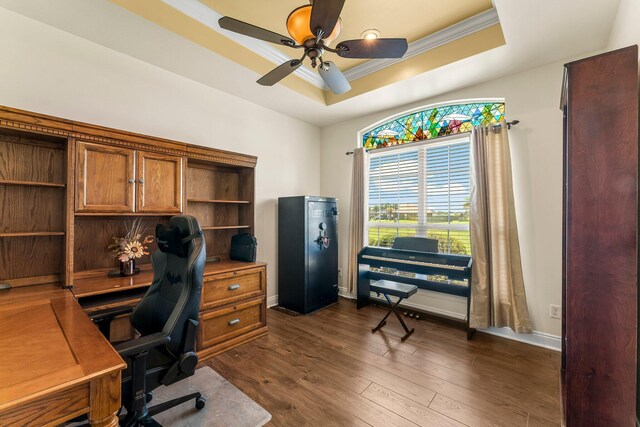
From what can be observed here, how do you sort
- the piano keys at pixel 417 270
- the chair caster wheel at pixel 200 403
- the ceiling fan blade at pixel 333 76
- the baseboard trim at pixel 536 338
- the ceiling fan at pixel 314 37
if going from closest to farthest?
the ceiling fan at pixel 314 37 → the chair caster wheel at pixel 200 403 → the ceiling fan blade at pixel 333 76 → the baseboard trim at pixel 536 338 → the piano keys at pixel 417 270

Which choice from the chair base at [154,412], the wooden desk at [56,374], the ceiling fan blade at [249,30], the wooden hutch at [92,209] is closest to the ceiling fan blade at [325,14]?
the ceiling fan blade at [249,30]

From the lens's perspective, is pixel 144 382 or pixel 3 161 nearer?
pixel 144 382

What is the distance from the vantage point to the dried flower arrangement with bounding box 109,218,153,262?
2.28 meters

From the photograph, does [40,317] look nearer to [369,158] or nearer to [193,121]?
Answer: [193,121]

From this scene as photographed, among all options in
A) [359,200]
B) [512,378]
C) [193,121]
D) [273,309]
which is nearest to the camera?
[512,378]

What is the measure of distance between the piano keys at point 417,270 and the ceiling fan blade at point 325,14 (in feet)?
8.19

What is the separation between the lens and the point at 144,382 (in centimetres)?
131

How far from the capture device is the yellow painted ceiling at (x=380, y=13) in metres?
2.22

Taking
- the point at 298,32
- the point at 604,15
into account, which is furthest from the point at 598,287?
the point at 298,32

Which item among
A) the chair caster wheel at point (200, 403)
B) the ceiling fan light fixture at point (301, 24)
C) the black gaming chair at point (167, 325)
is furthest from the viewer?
the chair caster wheel at point (200, 403)

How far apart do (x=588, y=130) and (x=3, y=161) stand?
3.71 meters

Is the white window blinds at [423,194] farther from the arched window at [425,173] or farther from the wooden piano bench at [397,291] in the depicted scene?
the wooden piano bench at [397,291]

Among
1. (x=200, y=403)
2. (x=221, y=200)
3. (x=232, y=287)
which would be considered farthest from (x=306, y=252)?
(x=200, y=403)

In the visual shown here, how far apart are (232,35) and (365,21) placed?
48.3 inches
